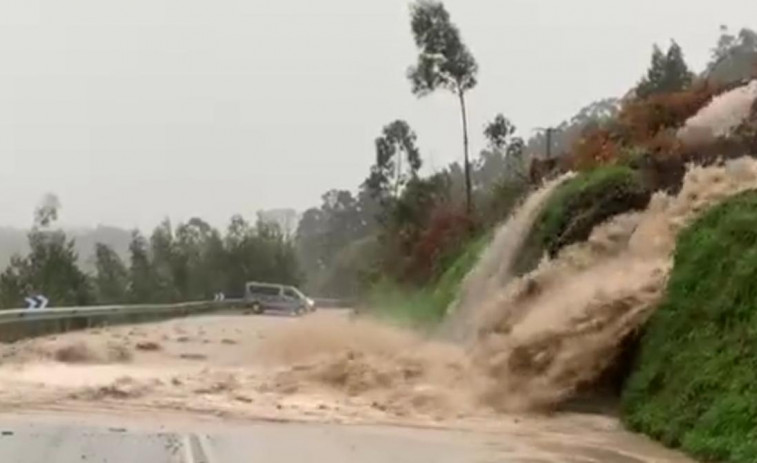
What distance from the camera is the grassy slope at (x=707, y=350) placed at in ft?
42.4

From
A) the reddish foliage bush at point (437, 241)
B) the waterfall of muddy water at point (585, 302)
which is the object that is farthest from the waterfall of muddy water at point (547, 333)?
the reddish foliage bush at point (437, 241)

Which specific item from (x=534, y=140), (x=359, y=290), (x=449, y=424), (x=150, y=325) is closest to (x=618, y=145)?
(x=150, y=325)

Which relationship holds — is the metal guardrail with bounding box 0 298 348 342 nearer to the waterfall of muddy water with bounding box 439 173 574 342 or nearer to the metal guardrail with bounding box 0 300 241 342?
the metal guardrail with bounding box 0 300 241 342

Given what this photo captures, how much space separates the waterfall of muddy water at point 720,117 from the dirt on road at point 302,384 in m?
6.60

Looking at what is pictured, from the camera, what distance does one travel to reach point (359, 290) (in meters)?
64.1

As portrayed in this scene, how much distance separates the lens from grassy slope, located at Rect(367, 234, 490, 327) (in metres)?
36.5

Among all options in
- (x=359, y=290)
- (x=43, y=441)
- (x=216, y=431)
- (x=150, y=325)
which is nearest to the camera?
(x=43, y=441)

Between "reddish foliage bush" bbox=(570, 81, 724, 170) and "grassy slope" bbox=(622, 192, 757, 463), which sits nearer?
"grassy slope" bbox=(622, 192, 757, 463)

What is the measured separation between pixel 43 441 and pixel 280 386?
7472mm

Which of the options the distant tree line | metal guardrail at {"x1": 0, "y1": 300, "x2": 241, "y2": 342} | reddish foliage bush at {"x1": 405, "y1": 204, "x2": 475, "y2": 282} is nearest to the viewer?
metal guardrail at {"x1": 0, "y1": 300, "x2": 241, "y2": 342}

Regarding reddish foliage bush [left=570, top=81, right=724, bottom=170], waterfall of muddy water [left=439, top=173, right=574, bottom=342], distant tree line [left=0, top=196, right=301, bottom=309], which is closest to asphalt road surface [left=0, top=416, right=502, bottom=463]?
waterfall of muddy water [left=439, top=173, right=574, bottom=342]

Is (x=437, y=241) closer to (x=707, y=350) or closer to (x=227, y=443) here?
(x=707, y=350)

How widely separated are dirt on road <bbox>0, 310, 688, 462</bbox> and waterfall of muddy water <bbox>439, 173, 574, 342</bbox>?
919mm

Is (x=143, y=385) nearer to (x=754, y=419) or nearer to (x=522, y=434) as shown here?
(x=522, y=434)
